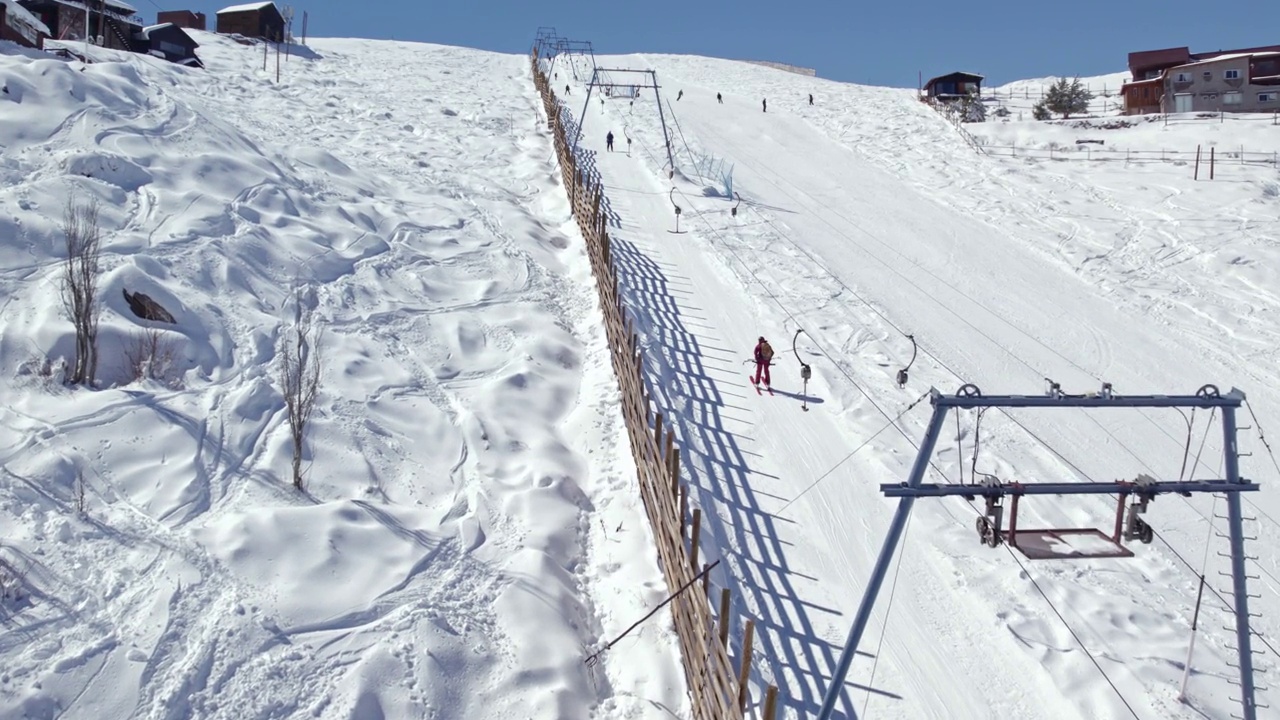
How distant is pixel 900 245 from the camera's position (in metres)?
27.7

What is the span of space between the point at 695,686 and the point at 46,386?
8675 mm

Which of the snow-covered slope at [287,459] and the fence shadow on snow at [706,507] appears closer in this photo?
the snow-covered slope at [287,459]

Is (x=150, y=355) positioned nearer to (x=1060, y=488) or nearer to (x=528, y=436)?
(x=528, y=436)

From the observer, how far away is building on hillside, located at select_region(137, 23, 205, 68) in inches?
1677

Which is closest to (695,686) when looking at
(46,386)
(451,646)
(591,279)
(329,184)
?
(451,646)

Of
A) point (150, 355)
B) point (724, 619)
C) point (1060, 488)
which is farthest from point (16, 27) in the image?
point (1060, 488)

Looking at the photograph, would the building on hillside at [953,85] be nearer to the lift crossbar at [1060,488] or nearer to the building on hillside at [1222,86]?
the building on hillside at [1222,86]

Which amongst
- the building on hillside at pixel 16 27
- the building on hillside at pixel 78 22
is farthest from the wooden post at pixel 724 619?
the building on hillside at pixel 78 22

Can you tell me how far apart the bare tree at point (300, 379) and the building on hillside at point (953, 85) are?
55.0 metres

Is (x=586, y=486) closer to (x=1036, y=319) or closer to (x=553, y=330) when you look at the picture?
(x=553, y=330)

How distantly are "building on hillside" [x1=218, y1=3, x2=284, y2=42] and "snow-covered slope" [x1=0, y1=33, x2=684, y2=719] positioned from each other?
33.0 m

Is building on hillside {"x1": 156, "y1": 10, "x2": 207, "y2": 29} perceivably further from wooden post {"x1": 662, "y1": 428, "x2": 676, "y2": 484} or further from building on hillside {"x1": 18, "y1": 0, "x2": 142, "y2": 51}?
wooden post {"x1": 662, "y1": 428, "x2": 676, "y2": 484}

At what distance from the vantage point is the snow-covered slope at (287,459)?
8.66 meters

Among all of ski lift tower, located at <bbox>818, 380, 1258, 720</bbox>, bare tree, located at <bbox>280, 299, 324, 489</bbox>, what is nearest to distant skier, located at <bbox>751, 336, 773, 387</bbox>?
bare tree, located at <bbox>280, 299, 324, 489</bbox>
